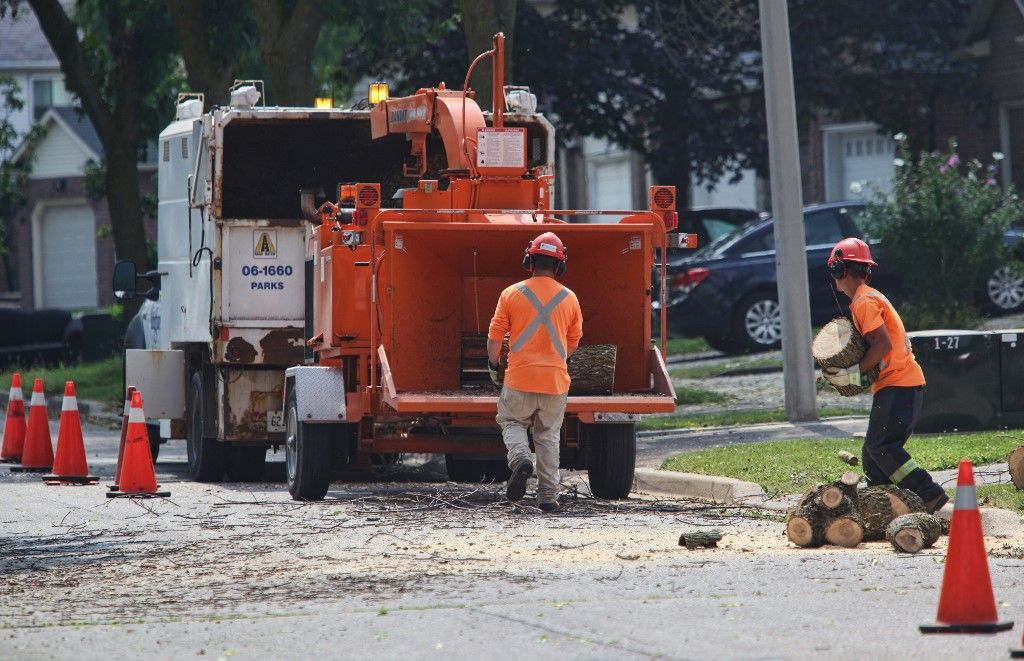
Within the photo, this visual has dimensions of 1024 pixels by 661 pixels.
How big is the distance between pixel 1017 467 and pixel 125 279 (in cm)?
776

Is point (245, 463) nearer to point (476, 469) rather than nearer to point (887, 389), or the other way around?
point (476, 469)

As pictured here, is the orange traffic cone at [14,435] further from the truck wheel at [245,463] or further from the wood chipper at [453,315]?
the wood chipper at [453,315]

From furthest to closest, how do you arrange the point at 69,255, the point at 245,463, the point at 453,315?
the point at 69,255 < the point at 245,463 < the point at 453,315

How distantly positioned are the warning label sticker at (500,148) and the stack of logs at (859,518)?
377cm

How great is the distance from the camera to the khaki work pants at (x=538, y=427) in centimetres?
1117

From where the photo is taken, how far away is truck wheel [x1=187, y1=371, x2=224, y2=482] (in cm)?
1432

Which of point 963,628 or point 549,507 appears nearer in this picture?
point 963,628

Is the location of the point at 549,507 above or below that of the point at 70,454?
below

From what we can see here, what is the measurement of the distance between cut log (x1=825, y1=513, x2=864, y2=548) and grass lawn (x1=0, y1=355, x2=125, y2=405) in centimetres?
1404

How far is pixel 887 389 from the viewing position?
9.85 meters

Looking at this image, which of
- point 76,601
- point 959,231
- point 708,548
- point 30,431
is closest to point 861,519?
point 708,548

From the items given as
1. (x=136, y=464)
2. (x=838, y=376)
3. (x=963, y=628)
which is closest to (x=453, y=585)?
(x=963, y=628)

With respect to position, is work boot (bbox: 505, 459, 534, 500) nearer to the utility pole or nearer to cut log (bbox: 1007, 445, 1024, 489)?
cut log (bbox: 1007, 445, 1024, 489)

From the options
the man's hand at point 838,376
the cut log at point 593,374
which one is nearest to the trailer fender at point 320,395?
A: the cut log at point 593,374
